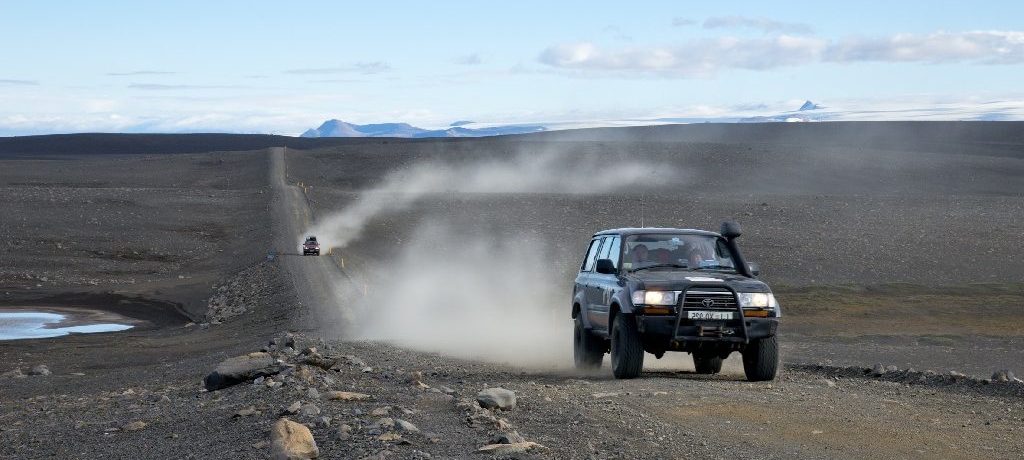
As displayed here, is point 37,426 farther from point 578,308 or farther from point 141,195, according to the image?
point 141,195

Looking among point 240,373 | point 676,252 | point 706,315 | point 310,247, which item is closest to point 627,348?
point 706,315

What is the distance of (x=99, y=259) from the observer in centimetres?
6112

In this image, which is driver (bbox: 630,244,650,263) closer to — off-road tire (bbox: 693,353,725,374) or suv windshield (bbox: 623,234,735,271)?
suv windshield (bbox: 623,234,735,271)

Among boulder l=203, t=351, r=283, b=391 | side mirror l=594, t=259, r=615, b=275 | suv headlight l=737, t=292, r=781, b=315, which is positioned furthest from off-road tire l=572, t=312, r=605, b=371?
boulder l=203, t=351, r=283, b=391

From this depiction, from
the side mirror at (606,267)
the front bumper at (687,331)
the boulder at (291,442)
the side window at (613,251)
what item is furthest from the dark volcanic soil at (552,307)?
the side window at (613,251)

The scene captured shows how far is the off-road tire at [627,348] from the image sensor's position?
16422 mm

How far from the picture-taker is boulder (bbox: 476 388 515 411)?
1333 centimetres

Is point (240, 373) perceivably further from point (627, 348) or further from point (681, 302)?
point (681, 302)

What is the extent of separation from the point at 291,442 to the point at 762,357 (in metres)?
7.55

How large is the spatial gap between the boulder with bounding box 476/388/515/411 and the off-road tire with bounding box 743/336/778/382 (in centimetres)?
435

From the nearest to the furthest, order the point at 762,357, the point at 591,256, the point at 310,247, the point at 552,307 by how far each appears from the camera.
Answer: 1. the point at 762,357
2. the point at 591,256
3. the point at 552,307
4. the point at 310,247

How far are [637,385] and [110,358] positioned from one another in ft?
53.8

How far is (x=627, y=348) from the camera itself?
16.5 m

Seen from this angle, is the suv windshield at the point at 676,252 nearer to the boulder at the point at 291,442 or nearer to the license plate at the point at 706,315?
the license plate at the point at 706,315
